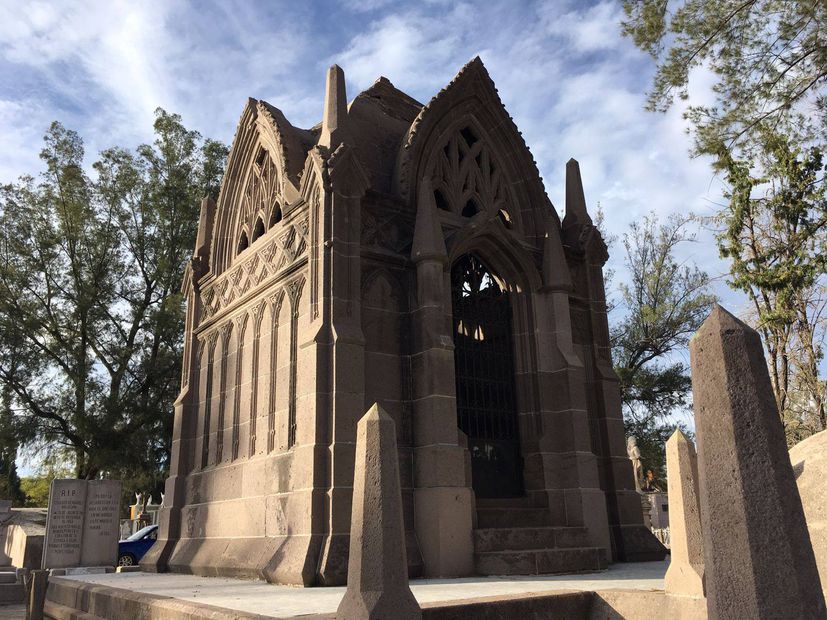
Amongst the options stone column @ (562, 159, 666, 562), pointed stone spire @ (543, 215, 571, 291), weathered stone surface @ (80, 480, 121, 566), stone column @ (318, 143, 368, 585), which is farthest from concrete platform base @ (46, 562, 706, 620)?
weathered stone surface @ (80, 480, 121, 566)

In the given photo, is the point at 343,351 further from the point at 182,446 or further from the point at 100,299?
the point at 100,299

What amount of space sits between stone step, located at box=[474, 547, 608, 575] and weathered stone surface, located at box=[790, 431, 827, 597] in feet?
19.5

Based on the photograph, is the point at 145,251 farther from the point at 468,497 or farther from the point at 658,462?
the point at 658,462

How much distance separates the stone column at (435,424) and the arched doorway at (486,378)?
127 cm

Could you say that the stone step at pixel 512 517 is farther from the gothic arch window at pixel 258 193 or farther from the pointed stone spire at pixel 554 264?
the gothic arch window at pixel 258 193

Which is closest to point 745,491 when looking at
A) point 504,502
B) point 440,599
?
point 440,599

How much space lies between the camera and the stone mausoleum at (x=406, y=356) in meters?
10.0

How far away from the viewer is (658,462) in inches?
1156

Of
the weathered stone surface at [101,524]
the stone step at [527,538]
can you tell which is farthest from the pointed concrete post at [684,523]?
the weathered stone surface at [101,524]

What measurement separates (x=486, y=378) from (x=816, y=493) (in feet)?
28.0

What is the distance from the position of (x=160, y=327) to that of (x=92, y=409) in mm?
3470

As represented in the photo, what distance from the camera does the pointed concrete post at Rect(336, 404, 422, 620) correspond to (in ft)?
14.1

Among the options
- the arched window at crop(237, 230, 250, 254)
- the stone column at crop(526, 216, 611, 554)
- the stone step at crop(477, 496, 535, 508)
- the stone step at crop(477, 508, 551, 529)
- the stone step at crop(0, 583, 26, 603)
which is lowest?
the stone step at crop(0, 583, 26, 603)

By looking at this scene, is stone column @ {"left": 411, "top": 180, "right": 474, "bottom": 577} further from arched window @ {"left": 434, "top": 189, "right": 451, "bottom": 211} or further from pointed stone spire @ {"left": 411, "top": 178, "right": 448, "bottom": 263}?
arched window @ {"left": 434, "top": 189, "right": 451, "bottom": 211}
